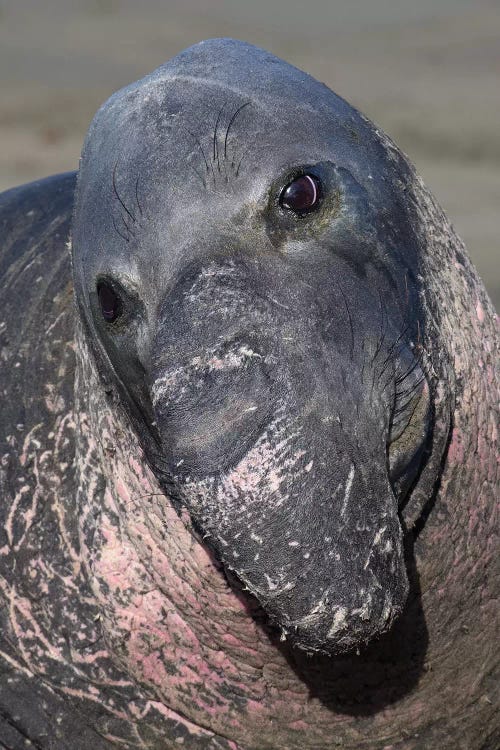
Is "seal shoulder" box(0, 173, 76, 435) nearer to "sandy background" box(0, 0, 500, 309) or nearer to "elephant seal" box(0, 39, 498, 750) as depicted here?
"elephant seal" box(0, 39, 498, 750)

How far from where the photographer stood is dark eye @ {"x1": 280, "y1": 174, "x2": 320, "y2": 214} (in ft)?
6.64

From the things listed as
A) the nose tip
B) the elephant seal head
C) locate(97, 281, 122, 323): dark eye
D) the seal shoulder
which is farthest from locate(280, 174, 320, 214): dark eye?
the seal shoulder

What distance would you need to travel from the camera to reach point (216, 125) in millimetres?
2094

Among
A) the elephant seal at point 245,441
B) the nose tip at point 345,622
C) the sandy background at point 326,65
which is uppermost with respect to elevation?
the sandy background at point 326,65

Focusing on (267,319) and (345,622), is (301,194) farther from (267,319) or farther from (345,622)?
(345,622)

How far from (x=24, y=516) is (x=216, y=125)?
0.97 m

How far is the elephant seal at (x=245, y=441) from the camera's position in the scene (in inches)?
73.0

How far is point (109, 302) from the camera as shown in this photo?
214 cm

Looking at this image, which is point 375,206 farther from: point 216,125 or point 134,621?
point 134,621

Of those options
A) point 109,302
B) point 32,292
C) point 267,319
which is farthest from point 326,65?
point 267,319

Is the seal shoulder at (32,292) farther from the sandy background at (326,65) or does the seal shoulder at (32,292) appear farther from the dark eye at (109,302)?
the sandy background at (326,65)

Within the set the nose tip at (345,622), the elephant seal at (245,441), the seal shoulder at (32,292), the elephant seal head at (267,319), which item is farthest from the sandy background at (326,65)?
the nose tip at (345,622)

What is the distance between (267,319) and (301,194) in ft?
0.86

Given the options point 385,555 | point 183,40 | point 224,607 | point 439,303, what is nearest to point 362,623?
point 385,555
